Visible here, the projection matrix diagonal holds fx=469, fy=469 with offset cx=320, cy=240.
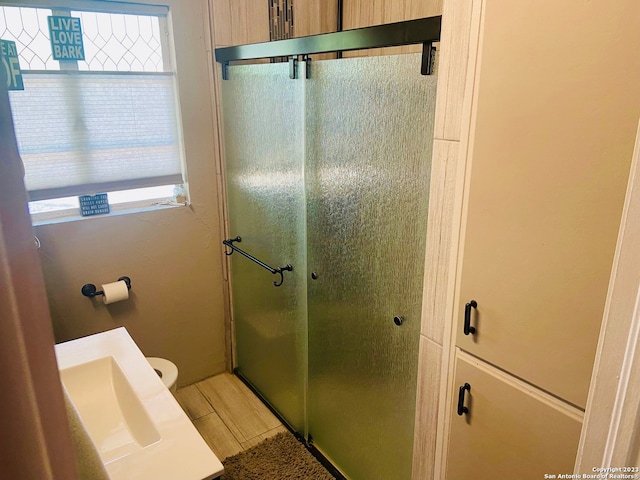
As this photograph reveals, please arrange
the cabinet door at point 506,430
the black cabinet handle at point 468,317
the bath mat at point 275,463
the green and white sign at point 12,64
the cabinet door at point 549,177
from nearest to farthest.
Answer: the cabinet door at point 549,177 → the cabinet door at point 506,430 → the black cabinet handle at point 468,317 → the green and white sign at point 12,64 → the bath mat at point 275,463

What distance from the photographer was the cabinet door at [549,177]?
2.89 feet

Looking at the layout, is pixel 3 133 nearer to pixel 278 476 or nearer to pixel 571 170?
pixel 571 170

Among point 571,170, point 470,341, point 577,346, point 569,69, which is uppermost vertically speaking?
point 569,69

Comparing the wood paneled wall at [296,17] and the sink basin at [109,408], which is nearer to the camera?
the sink basin at [109,408]

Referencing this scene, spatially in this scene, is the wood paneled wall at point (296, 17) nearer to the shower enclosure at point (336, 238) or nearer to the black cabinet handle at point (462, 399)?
the shower enclosure at point (336, 238)

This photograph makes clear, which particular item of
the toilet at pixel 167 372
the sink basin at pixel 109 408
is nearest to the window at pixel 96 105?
the toilet at pixel 167 372

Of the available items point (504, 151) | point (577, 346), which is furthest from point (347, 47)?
point (577, 346)

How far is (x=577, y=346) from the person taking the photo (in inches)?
40.0

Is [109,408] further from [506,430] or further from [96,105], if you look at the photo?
[96,105]

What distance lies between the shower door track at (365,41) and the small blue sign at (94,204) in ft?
3.07

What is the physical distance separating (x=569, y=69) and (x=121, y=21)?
1943 millimetres

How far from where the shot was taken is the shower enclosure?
1.46 meters

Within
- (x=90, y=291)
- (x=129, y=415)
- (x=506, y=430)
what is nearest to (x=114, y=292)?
(x=90, y=291)

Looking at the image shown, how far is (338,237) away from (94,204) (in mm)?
1223
